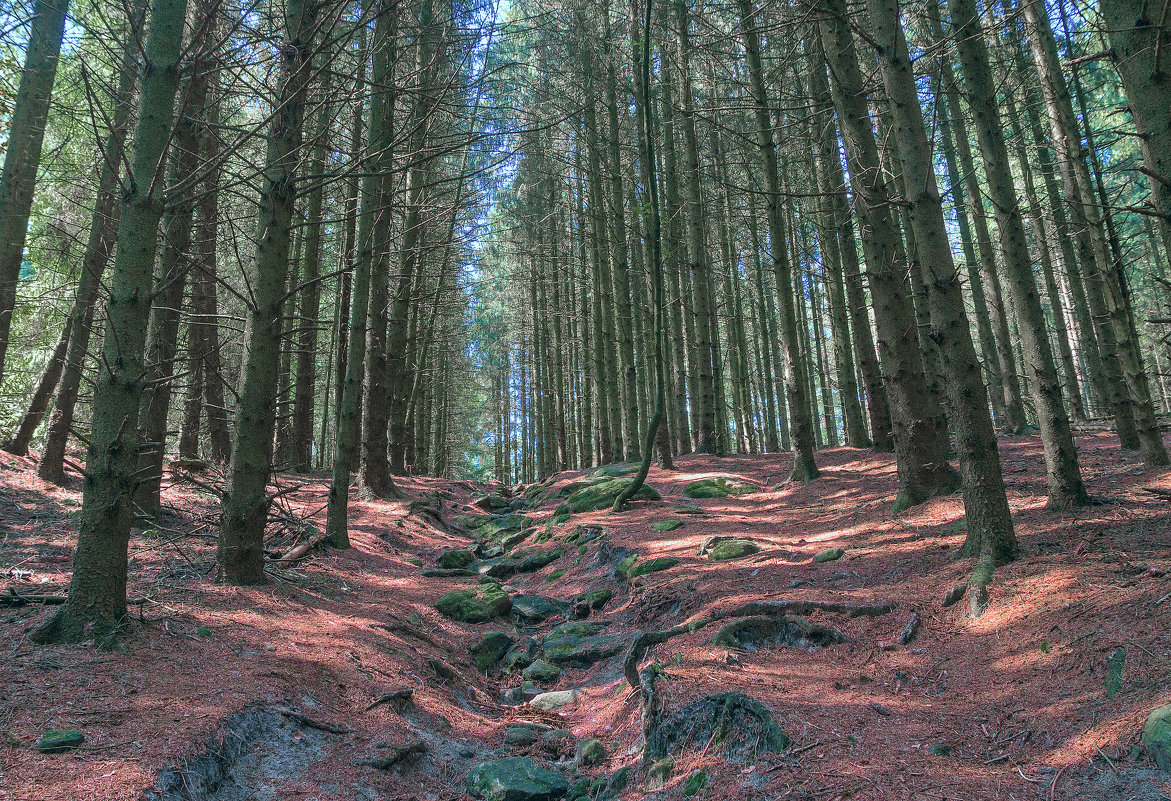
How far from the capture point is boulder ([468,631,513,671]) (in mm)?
6391

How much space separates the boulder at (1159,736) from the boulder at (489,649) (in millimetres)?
5217

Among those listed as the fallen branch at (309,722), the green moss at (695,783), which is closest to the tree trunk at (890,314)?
the green moss at (695,783)

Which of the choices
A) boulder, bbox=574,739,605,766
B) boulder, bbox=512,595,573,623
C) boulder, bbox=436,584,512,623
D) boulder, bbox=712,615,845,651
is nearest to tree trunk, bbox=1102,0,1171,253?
boulder, bbox=712,615,845,651

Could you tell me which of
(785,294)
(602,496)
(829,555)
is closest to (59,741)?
(829,555)

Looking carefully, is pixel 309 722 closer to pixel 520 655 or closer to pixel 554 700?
pixel 554 700

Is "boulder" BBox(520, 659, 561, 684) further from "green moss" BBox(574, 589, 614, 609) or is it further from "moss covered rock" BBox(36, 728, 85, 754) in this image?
"moss covered rock" BBox(36, 728, 85, 754)

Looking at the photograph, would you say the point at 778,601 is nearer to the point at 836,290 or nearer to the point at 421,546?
the point at 421,546

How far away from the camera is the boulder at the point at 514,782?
3662mm

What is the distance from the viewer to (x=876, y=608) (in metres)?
4.91

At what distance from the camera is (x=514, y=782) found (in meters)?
3.73

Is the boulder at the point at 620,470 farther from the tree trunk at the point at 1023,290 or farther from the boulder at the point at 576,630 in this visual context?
the tree trunk at the point at 1023,290

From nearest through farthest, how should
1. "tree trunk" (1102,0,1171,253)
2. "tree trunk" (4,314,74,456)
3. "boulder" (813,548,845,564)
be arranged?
"tree trunk" (1102,0,1171,253)
"boulder" (813,548,845,564)
"tree trunk" (4,314,74,456)

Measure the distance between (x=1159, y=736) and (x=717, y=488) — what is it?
8.94m

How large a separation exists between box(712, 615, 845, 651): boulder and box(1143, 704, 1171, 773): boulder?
217cm
